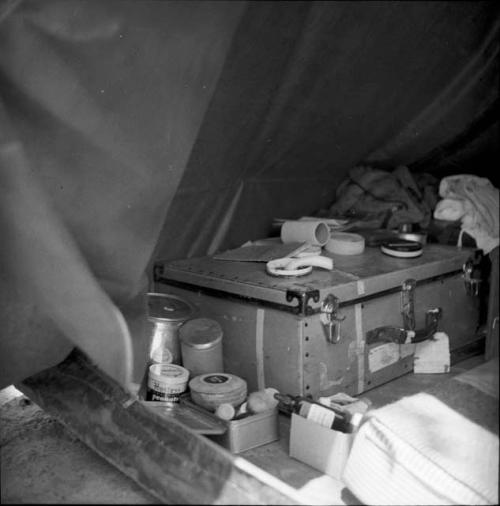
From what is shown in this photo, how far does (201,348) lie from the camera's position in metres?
2.11

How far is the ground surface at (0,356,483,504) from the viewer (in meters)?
1.60

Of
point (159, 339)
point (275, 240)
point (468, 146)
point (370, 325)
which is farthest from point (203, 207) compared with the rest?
point (468, 146)

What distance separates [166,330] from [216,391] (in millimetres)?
322

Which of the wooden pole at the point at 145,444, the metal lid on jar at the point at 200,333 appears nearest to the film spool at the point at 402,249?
the metal lid on jar at the point at 200,333

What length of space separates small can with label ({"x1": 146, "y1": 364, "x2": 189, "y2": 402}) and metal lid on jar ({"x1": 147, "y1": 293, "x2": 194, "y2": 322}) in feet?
0.59

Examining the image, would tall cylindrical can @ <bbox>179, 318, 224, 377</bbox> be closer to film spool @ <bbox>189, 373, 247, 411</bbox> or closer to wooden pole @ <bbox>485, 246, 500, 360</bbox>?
film spool @ <bbox>189, 373, 247, 411</bbox>

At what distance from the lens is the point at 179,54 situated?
1733 millimetres

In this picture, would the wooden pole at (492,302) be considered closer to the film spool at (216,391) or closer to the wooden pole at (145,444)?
the film spool at (216,391)

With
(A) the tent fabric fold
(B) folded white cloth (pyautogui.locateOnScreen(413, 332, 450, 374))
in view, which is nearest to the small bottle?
(A) the tent fabric fold

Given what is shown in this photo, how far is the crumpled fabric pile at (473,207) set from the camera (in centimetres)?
281

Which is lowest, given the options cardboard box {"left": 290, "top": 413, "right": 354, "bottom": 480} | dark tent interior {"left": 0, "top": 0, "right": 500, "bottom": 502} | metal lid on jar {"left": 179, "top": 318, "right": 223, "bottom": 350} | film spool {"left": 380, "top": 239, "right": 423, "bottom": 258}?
cardboard box {"left": 290, "top": 413, "right": 354, "bottom": 480}

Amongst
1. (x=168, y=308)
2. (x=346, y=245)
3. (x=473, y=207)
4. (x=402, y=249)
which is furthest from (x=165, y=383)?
(x=473, y=207)

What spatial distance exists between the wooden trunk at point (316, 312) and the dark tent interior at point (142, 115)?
304 mm

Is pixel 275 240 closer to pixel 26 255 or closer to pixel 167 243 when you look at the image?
pixel 167 243
